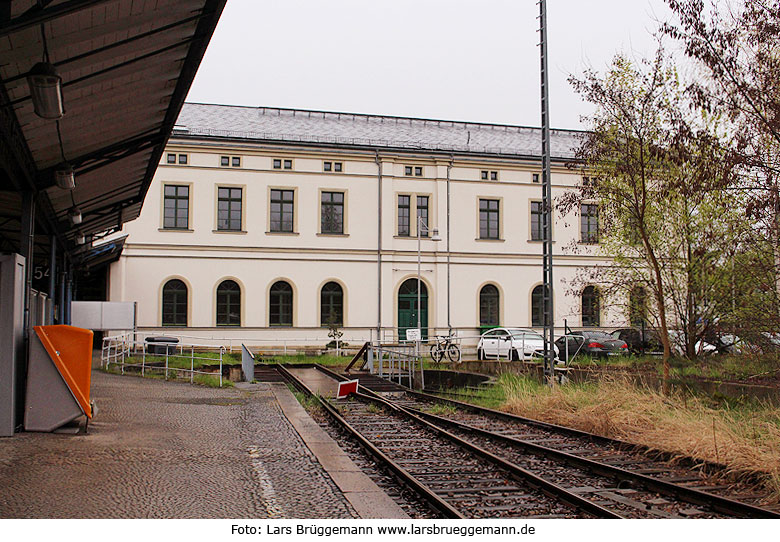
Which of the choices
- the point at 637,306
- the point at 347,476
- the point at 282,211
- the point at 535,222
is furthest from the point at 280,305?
the point at 347,476

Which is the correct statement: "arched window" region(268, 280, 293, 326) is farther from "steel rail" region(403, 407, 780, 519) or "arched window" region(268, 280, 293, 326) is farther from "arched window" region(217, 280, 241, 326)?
"steel rail" region(403, 407, 780, 519)

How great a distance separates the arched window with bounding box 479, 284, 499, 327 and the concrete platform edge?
26797 mm

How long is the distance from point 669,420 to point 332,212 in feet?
94.7

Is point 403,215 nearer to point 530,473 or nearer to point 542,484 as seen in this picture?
point 530,473

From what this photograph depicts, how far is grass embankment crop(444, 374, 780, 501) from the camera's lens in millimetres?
9242

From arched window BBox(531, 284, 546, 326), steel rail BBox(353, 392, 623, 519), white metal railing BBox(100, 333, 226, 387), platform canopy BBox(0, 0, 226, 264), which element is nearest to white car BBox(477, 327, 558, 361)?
arched window BBox(531, 284, 546, 326)

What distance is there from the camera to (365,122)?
43.5 meters

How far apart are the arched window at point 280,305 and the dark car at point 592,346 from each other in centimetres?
1400

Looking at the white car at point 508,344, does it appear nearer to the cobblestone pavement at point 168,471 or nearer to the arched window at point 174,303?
the arched window at point 174,303

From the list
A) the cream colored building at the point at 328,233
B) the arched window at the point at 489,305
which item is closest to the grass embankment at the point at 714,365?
Answer: the cream colored building at the point at 328,233

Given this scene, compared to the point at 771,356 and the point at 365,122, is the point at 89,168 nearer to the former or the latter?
the point at 771,356

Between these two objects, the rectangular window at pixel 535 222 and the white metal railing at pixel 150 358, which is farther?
the rectangular window at pixel 535 222

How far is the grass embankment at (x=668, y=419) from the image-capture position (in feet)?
30.3

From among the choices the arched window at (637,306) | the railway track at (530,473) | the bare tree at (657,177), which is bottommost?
the railway track at (530,473)
